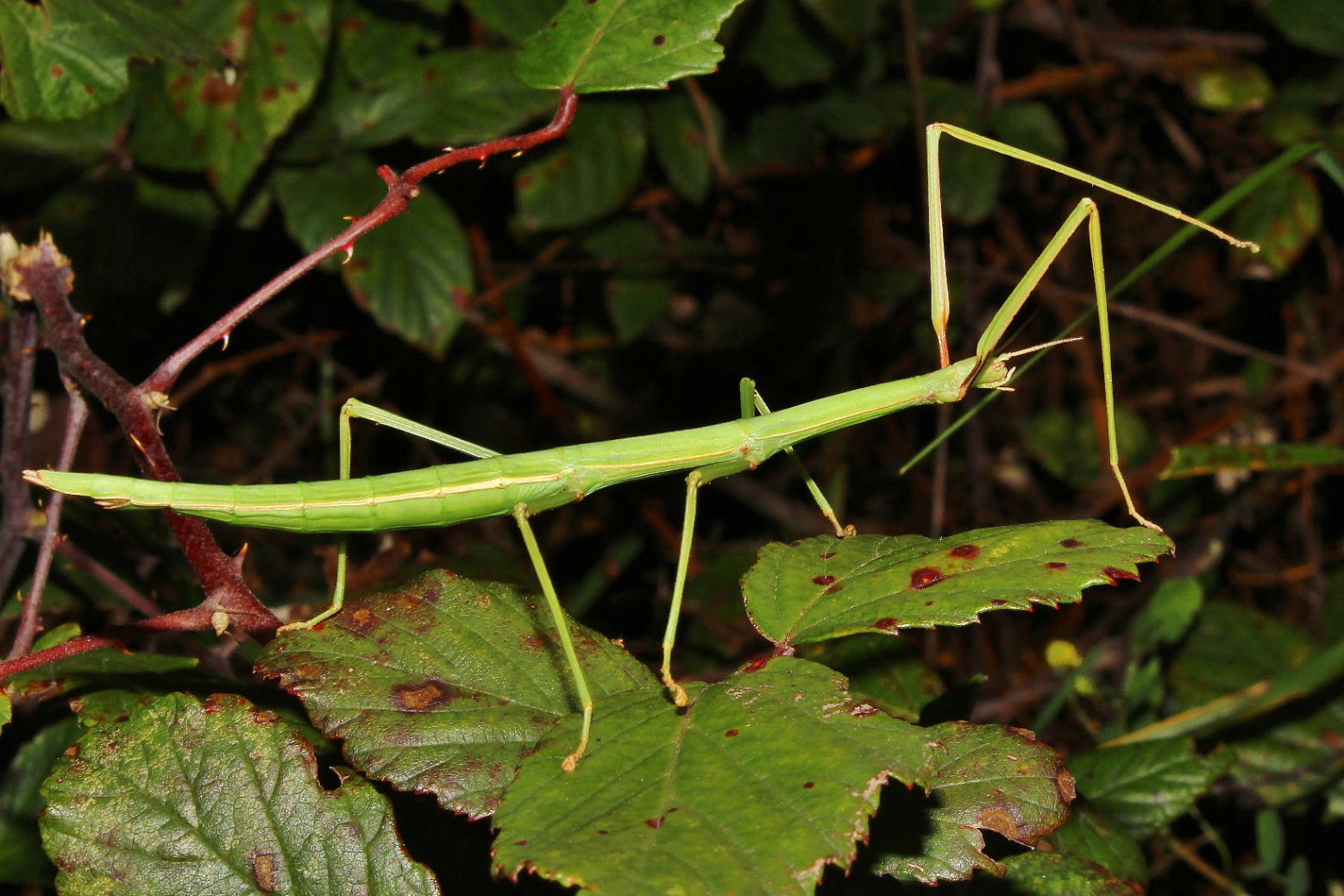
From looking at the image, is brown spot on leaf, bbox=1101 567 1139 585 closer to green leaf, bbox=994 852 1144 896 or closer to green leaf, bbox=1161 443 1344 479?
green leaf, bbox=994 852 1144 896

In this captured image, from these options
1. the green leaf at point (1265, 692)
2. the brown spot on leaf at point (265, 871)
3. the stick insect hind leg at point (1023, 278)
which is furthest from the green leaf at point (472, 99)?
the green leaf at point (1265, 692)

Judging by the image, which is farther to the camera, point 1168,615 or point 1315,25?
point 1315,25

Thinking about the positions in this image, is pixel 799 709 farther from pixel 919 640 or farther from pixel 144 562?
pixel 919 640

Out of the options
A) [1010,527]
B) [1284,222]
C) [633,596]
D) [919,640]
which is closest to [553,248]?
[633,596]

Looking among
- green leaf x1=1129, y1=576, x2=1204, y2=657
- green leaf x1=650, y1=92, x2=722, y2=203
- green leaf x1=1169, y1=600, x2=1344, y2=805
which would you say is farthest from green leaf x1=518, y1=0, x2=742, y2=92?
green leaf x1=1129, y1=576, x2=1204, y2=657

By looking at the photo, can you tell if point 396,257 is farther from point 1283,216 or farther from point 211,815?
point 1283,216

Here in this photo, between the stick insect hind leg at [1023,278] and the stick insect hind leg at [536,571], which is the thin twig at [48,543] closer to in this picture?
the stick insect hind leg at [536,571]

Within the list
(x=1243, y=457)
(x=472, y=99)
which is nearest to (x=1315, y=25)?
(x=1243, y=457)
